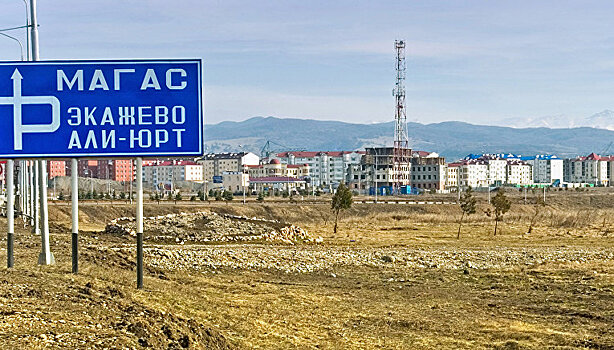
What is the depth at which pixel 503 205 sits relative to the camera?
218 ft

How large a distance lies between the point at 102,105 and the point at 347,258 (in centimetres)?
1855

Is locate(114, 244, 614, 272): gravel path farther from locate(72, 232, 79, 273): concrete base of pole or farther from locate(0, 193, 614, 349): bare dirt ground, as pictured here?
locate(72, 232, 79, 273): concrete base of pole

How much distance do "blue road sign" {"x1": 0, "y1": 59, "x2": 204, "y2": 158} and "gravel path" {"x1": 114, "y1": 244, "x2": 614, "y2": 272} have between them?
9953 millimetres

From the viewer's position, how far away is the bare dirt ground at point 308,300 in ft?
45.6

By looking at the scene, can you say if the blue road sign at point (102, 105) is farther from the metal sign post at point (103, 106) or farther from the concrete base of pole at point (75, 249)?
the concrete base of pole at point (75, 249)

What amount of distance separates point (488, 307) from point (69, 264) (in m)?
10.3

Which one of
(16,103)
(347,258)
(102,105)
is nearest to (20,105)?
(16,103)

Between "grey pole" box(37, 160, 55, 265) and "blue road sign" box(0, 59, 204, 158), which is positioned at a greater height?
"blue road sign" box(0, 59, 204, 158)

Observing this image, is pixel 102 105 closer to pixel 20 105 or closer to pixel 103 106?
pixel 103 106

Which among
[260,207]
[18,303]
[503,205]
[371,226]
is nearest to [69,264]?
[18,303]

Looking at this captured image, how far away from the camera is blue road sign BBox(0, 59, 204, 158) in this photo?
17875 mm

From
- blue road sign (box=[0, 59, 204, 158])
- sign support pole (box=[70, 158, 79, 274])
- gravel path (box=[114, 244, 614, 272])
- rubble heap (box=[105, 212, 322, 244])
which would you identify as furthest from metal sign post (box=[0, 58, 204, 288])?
rubble heap (box=[105, 212, 322, 244])

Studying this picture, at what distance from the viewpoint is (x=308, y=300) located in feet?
70.9

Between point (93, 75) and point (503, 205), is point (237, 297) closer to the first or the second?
point (93, 75)
